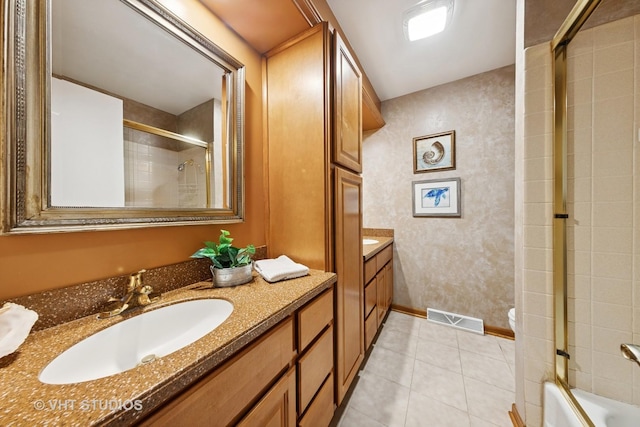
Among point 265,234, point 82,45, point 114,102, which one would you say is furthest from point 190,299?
point 82,45

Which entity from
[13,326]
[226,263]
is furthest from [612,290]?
[13,326]

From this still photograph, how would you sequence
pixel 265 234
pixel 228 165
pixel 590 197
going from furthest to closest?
pixel 265 234
pixel 228 165
pixel 590 197

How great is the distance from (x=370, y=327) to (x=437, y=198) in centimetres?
146

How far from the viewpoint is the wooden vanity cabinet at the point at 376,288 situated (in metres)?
1.64

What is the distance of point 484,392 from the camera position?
137 centimetres

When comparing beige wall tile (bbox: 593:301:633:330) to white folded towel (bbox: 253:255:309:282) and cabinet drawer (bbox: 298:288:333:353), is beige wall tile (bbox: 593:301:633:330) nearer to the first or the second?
cabinet drawer (bbox: 298:288:333:353)

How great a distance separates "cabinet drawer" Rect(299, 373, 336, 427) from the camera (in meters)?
0.90

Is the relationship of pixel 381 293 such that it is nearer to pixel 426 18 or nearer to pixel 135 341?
pixel 135 341

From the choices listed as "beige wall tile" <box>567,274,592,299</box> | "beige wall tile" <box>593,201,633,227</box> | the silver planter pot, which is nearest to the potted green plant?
the silver planter pot

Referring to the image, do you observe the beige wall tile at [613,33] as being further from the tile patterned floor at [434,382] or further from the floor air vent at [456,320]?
the floor air vent at [456,320]

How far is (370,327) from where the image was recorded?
66.8 inches

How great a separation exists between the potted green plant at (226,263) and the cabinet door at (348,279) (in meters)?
0.49

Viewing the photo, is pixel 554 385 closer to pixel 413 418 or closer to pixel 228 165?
pixel 413 418

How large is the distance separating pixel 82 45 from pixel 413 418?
7.39ft
